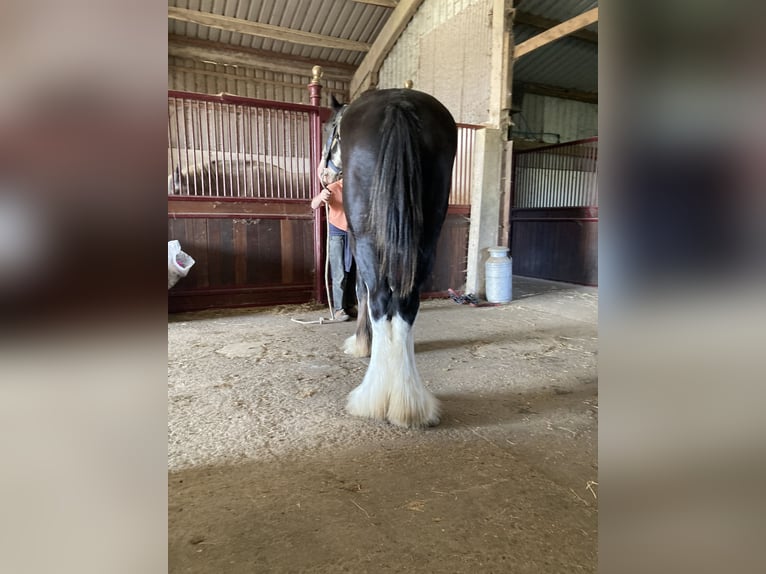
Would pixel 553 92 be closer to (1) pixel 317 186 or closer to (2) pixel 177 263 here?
(1) pixel 317 186

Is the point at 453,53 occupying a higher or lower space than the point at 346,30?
lower

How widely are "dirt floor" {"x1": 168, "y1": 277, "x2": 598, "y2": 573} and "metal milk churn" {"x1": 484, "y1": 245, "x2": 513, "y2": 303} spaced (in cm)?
178

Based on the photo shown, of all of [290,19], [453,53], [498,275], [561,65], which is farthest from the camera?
[561,65]

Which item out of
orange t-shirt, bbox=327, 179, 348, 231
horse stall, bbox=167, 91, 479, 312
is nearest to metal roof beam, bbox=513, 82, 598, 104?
horse stall, bbox=167, 91, 479, 312

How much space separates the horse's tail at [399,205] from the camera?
1.75 m

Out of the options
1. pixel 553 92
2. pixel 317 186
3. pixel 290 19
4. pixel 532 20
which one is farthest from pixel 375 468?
pixel 553 92

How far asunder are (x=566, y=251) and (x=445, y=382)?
15.3 ft

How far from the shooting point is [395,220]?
175 centimetres

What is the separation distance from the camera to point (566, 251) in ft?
20.2

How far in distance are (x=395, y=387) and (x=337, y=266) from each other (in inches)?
83.8

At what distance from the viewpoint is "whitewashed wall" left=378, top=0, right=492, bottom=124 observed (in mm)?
5117

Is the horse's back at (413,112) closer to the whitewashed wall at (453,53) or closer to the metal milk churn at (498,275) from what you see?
the metal milk churn at (498,275)
